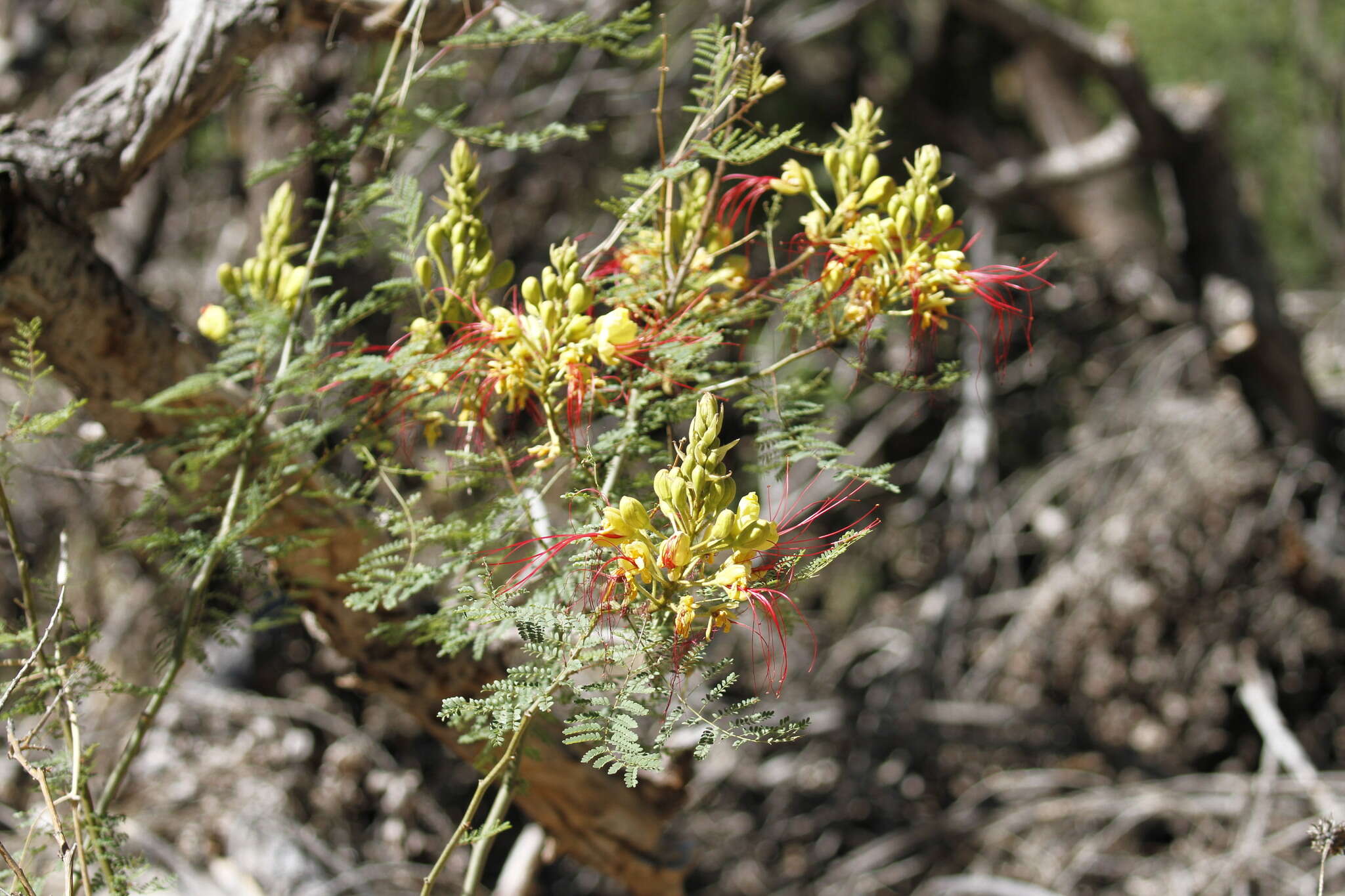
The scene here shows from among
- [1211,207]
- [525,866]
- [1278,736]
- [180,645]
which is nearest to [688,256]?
[180,645]

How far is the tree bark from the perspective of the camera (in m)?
1.01

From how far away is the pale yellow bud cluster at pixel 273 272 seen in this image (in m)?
0.90

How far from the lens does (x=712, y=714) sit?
0.64 m

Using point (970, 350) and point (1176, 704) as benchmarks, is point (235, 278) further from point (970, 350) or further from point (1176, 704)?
point (1176, 704)

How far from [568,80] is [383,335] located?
99cm

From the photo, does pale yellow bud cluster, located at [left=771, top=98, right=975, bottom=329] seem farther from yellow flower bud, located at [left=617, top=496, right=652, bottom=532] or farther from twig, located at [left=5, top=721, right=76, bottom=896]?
twig, located at [left=5, top=721, right=76, bottom=896]

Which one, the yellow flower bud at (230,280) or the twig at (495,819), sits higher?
the yellow flower bud at (230,280)

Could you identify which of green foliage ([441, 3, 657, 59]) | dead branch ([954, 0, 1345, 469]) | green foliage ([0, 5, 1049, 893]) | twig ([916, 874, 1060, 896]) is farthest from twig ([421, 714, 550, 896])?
dead branch ([954, 0, 1345, 469])

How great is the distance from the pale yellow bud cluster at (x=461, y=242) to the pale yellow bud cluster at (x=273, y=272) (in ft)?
0.65

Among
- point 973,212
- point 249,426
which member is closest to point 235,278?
point 249,426

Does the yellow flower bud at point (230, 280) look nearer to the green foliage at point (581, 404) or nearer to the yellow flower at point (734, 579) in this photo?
the green foliage at point (581, 404)

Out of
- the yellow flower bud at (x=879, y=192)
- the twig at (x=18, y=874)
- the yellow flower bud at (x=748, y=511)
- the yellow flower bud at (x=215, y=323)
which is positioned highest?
the yellow flower bud at (x=879, y=192)

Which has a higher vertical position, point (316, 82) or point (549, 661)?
point (316, 82)

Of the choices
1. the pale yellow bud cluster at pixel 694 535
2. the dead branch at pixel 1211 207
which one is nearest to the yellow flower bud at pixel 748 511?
the pale yellow bud cluster at pixel 694 535
